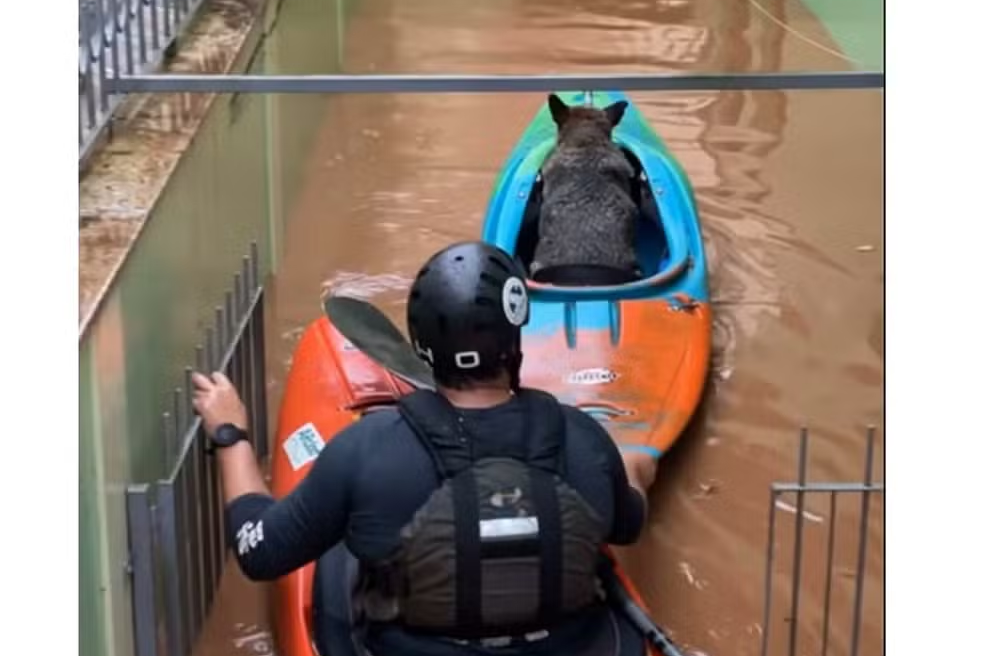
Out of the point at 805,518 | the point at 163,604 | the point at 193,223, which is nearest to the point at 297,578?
the point at 163,604

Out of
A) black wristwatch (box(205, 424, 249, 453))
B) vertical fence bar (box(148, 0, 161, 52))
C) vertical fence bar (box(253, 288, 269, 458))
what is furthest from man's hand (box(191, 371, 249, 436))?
vertical fence bar (box(148, 0, 161, 52))

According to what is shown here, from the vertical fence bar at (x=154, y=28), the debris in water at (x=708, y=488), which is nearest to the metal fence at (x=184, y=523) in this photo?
the vertical fence bar at (x=154, y=28)

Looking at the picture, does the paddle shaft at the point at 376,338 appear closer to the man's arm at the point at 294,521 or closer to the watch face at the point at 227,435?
the watch face at the point at 227,435

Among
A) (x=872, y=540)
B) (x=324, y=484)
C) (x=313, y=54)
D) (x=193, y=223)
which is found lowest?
(x=872, y=540)

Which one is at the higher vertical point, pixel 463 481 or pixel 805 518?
pixel 463 481

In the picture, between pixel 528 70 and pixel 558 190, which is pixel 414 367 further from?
pixel 528 70

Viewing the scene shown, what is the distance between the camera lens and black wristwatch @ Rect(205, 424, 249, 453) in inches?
134

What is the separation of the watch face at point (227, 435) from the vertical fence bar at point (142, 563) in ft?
0.56

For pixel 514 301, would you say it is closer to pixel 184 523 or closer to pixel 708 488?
pixel 184 523

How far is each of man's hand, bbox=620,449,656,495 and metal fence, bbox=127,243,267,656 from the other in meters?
1.00

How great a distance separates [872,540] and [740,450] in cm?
66

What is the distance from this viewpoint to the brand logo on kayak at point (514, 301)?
2.88m

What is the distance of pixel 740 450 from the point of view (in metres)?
5.15

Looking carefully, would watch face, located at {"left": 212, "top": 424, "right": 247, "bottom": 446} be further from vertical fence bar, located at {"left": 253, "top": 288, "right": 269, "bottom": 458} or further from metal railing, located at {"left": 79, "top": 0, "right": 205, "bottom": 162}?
vertical fence bar, located at {"left": 253, "top": 288, "right": 269, "bottom": 458}
